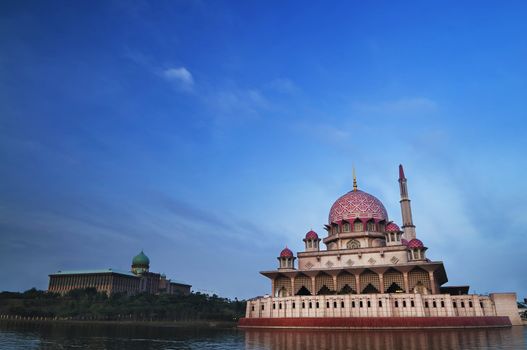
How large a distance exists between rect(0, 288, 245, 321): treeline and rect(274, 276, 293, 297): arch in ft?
66.7

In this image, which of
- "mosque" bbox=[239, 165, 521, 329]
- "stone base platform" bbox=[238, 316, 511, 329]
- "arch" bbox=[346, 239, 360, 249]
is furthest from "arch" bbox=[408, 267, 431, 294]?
"arch" bbox=[346, 239, 360, 249]

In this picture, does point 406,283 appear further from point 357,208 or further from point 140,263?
point 140,263

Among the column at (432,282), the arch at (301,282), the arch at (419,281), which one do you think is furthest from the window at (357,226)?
the column at (432,282)

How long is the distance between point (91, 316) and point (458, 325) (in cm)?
5607

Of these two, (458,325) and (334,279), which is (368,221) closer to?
(334,279)

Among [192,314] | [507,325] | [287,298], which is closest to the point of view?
[507,325]

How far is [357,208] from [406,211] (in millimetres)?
11220

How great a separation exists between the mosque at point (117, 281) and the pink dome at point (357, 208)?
175 ft

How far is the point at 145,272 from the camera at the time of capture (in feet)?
329

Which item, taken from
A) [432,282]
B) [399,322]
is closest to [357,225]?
[432,282]

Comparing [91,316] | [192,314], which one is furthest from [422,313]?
[91,316]

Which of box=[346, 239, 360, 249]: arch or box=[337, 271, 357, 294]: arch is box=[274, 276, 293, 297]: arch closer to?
box=[337, 271, 357, 294]: arch

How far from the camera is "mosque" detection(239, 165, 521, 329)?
116 ft

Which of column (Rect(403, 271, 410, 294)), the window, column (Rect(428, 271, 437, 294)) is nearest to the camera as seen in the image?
column (Rect(428, 271, 437, 294))
